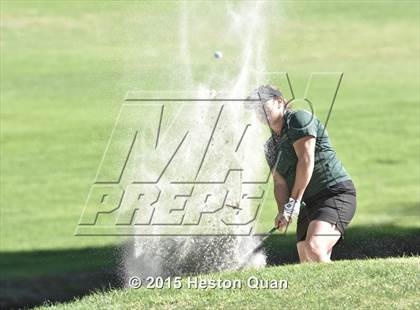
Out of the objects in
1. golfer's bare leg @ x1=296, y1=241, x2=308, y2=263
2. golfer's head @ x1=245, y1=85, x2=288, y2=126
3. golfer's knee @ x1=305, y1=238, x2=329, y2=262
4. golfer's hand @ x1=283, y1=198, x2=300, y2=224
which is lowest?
golfer's bare leg @ x1=296, y1=241, x2=308, y2=263

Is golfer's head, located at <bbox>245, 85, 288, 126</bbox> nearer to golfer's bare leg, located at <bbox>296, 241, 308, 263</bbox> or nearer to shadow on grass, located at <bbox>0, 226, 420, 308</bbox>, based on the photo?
golfer's bare leg, located at <bbox>296, 241, 308, 263</bbox>

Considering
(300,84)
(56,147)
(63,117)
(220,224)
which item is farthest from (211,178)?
(300,84)

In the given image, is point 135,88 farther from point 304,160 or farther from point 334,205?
point 304,160

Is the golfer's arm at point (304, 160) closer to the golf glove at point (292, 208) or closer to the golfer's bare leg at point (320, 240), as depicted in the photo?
the golf glove at point (292, 208)

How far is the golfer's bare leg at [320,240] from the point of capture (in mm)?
8570

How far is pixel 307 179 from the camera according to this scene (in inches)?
Result: 329

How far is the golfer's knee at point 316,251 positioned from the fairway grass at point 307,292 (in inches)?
11.4

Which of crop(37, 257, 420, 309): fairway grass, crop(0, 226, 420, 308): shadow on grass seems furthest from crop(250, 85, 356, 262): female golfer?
crop(0, 226, 420, 308): shadow on grass

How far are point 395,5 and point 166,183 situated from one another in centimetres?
2064

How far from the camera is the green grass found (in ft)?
50.0

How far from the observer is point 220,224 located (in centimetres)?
1077

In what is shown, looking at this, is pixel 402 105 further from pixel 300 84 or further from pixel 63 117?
pixel 63 117

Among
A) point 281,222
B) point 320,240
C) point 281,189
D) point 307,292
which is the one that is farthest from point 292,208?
point 307,292

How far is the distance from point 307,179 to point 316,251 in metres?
0.65
